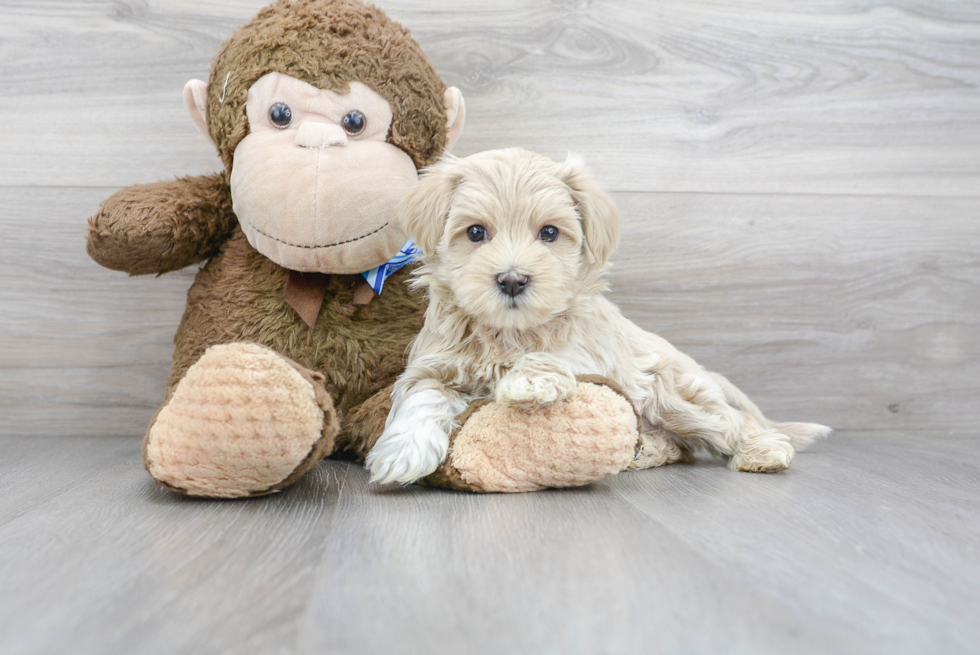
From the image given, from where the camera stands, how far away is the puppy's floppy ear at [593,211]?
126 cm

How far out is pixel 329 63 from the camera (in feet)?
4.51

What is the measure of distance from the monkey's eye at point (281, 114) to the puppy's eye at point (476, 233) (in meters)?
0.43

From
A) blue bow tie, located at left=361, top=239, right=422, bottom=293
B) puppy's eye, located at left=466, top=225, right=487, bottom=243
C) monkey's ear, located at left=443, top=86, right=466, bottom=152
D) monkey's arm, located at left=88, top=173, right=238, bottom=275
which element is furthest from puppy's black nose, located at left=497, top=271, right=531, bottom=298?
monkey's arm, located at left=88, top=173, right=238, bottom=275

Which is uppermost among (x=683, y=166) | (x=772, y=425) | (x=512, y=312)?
(x=683, y=166)

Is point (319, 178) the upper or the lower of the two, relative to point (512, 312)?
upper

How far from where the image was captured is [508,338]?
1.29m

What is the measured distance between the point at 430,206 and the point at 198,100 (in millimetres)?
603

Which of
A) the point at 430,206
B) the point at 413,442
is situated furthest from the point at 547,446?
the point at 430,206

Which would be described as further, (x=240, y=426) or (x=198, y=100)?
(x=198, y=100)

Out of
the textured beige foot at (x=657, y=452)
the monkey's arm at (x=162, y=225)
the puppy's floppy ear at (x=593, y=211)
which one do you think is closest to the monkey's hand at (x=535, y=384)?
the puppy's floppy ear at (x=593, y=211)

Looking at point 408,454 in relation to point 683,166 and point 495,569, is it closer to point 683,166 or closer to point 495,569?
point 495,569

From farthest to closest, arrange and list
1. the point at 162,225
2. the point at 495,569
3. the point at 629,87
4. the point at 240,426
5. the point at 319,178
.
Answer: the point at 629,87, the point at 162,225, the point at 319,178, the point at 240,426, the point at 495,569

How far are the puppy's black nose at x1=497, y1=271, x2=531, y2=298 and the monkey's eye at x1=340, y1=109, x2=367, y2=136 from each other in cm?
46

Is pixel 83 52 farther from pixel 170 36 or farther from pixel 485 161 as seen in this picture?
pixel 485 161
